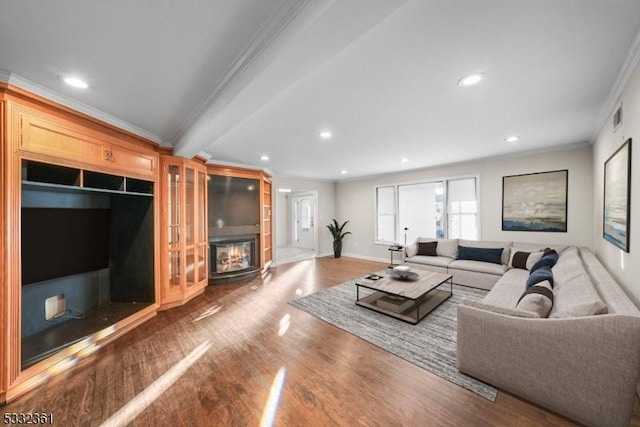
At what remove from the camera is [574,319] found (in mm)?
1498

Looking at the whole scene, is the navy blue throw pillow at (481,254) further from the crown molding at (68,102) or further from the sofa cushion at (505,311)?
the crown molding at (68,102)

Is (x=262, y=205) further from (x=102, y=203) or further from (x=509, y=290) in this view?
(x=509, y=290)

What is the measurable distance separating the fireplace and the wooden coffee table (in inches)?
103

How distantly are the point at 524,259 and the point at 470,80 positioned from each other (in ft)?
11.3

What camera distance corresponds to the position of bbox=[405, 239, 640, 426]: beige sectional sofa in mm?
1352

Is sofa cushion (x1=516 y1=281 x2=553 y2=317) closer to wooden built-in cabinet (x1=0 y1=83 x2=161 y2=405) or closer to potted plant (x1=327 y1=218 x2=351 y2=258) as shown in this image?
wooden built-in cabinet (x1=0 y1=83 x2=161 y2=405)

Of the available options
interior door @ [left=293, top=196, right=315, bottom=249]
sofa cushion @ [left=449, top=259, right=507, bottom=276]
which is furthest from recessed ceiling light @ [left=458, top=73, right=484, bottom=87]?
interior door @ [left=293, top=196, right=315, bottom=249]

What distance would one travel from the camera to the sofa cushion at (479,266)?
3.79m


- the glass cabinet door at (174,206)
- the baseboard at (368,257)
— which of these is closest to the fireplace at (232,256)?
the glass cabinet door at (174,206)

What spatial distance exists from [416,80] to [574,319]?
2.00 m

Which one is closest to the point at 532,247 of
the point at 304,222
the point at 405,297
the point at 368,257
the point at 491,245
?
the point at 491,245

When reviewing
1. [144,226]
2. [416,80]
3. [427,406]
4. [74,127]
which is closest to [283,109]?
[416,80]

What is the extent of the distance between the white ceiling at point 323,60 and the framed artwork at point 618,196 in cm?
60

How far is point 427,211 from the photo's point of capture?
565 cm
